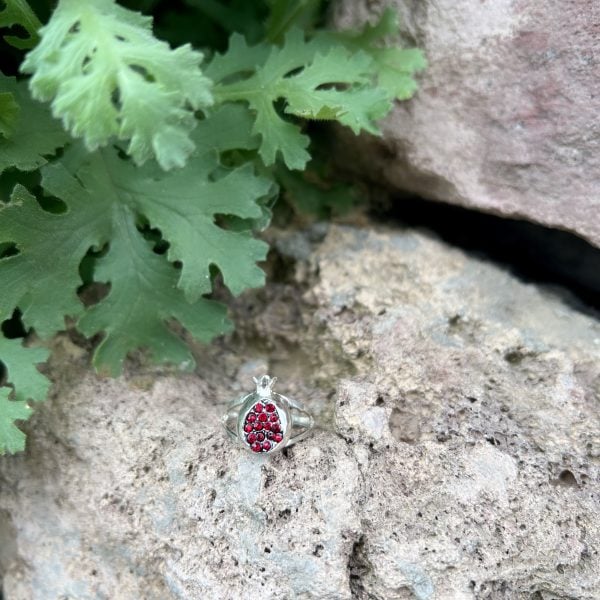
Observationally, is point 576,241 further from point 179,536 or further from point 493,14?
point 179,536

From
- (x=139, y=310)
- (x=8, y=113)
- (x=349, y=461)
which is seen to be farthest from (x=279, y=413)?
(x=8, y=113)

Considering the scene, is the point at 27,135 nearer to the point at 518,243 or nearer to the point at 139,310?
the point at 139,310

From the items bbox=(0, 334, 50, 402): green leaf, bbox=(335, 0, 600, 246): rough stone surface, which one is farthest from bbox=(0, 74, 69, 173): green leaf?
bbox=(335, 0, 600, 246): rough stone surface

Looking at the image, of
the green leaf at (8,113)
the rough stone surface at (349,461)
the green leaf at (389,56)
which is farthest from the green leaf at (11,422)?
the green leaf at (389,56)

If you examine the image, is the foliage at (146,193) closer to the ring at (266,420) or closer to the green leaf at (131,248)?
the green leaf at (131,248)

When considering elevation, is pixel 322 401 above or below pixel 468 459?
below

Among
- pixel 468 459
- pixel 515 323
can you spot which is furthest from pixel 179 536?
pixel 515 323

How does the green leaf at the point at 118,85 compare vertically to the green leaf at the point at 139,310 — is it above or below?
above
